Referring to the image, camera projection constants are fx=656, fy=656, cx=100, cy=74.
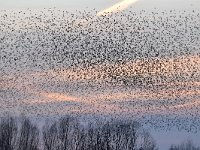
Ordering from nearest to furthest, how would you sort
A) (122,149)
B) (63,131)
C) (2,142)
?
1. (2,142)
2. (63,131)
3. (122,149)

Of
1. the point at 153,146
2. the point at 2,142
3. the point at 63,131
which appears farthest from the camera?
the point at 153,146

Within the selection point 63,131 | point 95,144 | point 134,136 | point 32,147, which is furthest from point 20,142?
point 134,136

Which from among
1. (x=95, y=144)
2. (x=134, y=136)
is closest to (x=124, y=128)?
(x=134, y=136)

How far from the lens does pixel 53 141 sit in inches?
3226

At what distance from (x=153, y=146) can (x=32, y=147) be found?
27.4 metres

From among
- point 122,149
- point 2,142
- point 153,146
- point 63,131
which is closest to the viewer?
point 2,142

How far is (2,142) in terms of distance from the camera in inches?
3098

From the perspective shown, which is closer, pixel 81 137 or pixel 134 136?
pixel 81 137

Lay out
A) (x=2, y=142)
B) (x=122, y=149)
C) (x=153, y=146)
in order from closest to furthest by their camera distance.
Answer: (x=2, y=142)
(x=122, y=149)
(x=153, y=146)

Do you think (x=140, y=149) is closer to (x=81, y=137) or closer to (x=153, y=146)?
(x=153, y=146)

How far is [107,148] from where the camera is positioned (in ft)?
297

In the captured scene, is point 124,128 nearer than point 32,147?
No

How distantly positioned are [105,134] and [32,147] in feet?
51.7

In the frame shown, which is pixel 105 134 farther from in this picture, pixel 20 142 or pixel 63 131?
pixel 20 142
